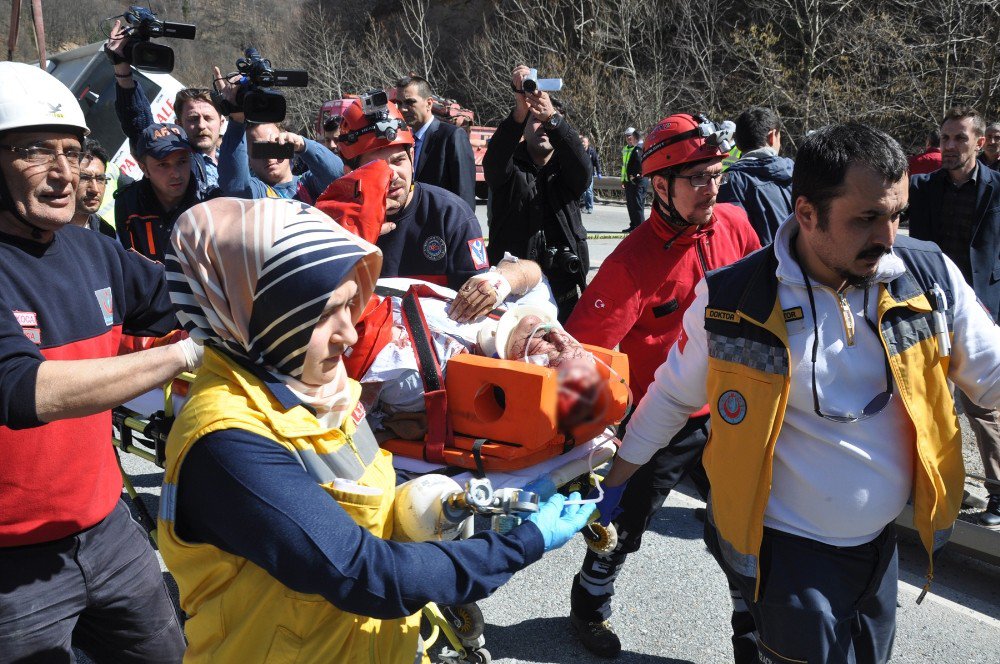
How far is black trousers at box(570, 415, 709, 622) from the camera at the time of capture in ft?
11.0

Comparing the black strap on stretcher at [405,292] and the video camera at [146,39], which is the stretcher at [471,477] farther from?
the video camera at [146,39]

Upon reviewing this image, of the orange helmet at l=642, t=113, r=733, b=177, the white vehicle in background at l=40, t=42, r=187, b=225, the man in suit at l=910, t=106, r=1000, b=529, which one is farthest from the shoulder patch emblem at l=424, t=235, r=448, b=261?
the white vehicle in background at l=40, t=42, r=187, b=225

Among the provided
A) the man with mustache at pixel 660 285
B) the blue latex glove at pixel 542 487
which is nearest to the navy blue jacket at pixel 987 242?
the man with mustache at pixel 660 285

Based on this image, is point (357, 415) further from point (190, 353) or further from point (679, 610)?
point (679, 610)

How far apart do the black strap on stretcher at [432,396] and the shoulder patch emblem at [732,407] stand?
3.13ft

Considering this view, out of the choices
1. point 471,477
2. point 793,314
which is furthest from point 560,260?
point 793,314

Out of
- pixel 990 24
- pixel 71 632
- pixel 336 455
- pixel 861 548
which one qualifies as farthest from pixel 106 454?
pixel 990 24

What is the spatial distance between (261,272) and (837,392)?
4.98 ft

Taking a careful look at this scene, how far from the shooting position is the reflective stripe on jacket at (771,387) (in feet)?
7.19

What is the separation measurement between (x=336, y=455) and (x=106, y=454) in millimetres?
1197

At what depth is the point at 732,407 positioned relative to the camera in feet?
7.59

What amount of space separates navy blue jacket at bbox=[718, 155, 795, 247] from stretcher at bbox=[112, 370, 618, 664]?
2380 mm

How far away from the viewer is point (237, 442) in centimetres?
158

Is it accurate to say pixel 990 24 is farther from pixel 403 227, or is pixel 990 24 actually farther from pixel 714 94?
pixel 403 227
